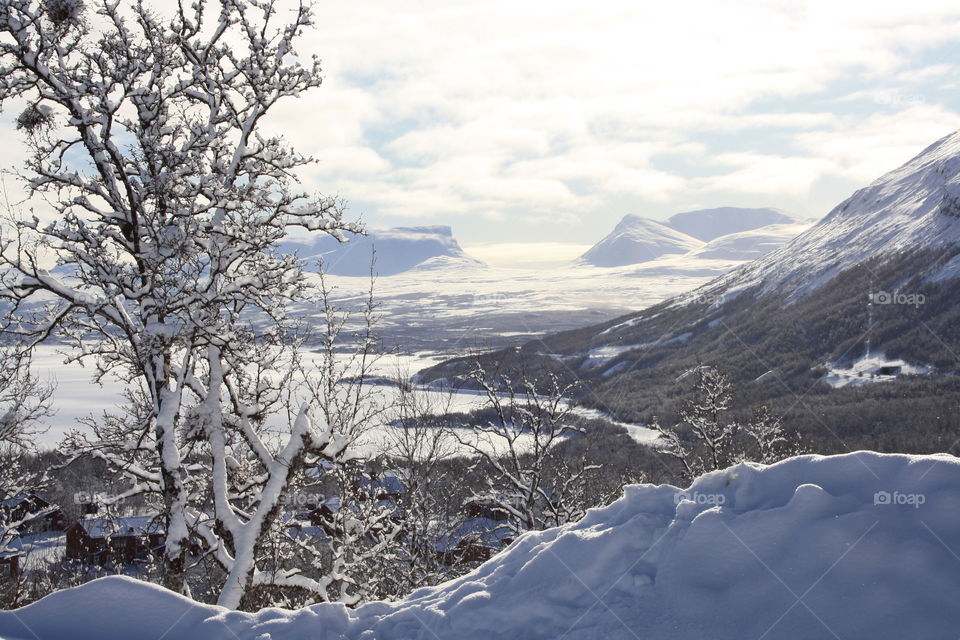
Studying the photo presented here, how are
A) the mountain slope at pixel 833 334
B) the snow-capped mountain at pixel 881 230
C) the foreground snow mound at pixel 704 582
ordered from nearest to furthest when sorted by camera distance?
the foreground snow mound at pixel 704 582
the mountain slope at pixel 833 334
the snow-capped mountain at pixel 881 230

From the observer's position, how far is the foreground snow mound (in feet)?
14.0

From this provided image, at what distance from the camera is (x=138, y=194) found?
29.8 feet

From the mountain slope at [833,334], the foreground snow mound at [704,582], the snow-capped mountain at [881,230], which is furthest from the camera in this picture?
the snow-capped mountain at [881,230]

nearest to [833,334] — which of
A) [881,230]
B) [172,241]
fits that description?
[881,230]

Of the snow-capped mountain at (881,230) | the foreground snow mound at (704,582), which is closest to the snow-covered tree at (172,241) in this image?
the foreground snow mound at (704,582)

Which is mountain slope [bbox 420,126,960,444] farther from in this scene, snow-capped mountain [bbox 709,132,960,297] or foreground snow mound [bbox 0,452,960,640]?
foreground snow mound [bbox 0,452,960,640]

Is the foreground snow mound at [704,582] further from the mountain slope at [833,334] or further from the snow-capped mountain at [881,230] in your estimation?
the snow-capped mountain at [881,230]

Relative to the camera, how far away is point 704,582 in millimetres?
4664

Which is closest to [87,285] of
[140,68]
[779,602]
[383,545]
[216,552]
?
[140,68]

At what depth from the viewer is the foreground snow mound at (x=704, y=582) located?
4266 mm

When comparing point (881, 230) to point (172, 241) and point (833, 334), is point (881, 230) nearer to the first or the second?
point (833, 334)

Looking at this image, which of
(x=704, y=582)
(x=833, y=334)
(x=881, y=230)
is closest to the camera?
(x=704, y=582)

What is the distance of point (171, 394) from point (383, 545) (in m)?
4.92

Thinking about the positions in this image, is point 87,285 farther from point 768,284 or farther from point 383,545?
point 768,284
